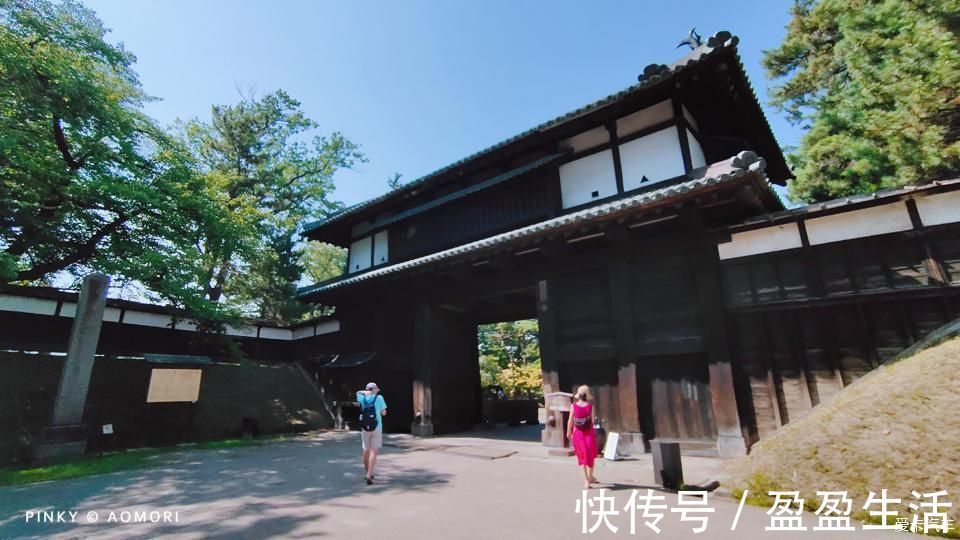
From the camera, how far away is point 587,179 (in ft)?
35.8

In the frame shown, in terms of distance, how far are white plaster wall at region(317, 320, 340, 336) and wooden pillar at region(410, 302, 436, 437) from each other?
16.9 ft

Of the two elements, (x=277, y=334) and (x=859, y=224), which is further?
(x=277, y=334)

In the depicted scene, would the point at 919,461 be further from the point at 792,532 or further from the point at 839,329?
the point at 839,329

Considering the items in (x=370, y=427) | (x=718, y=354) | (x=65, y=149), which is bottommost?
(x=370, y=427)

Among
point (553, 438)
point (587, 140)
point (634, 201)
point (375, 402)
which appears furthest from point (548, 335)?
point (587, 140)

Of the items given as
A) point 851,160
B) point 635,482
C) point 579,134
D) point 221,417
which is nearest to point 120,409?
point 221,417

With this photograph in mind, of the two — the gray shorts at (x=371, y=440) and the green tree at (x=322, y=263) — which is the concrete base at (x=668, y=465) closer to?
the gray shorts at (x=371, y=440)

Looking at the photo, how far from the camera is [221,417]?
43.9ft

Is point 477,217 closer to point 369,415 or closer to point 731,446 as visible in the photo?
point 369,415

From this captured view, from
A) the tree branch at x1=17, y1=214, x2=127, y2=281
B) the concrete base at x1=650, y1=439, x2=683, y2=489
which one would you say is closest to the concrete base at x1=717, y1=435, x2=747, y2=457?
the concrete base at x1=650, y1=439, x2=683, y2=489

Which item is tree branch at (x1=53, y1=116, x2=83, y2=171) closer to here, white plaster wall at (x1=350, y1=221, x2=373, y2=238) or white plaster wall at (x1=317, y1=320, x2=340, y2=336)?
white plaster wall at (x1=350, y1=221, x2=373, y2=238)

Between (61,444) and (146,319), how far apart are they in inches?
285

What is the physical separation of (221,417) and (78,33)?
11601mm

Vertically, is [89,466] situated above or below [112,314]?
A: below
